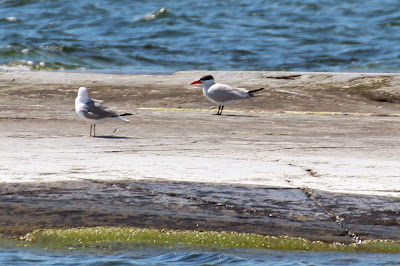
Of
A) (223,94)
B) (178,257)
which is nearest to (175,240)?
(178,257)

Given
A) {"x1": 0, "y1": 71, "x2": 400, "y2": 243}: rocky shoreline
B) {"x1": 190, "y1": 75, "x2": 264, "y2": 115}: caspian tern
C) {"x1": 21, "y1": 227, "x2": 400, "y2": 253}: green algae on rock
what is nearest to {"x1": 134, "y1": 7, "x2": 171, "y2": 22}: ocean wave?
{"x1": 0, "y1": 71, "x2": 400, "y2": 243}: rocky shoreline

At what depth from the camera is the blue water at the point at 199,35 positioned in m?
23.9

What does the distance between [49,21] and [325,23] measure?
11.3 m

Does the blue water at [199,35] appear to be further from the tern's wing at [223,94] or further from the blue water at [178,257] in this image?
the blue water at [178,257]

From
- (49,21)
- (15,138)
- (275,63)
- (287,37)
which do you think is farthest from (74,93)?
(49,21)

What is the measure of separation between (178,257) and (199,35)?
24.5 metres

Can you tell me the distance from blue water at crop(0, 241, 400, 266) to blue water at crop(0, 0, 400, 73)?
16758 mm

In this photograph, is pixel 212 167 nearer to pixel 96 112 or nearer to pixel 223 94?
pixel 96 112

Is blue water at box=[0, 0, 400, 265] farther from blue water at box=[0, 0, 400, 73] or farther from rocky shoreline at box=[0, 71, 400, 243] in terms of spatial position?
rocky shoreline at box=[0, 71, 400, 243]

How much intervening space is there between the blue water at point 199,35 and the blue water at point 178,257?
55.0 feet

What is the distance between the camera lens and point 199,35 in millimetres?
28734

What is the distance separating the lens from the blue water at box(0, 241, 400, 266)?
452 centimetres

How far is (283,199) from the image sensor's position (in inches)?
213

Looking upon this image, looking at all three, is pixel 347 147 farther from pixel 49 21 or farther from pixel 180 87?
pixel 49 21
